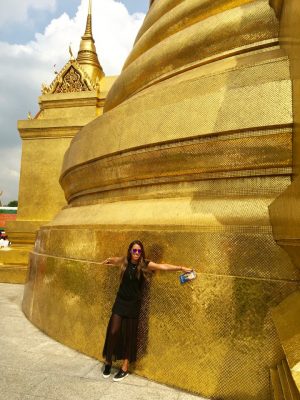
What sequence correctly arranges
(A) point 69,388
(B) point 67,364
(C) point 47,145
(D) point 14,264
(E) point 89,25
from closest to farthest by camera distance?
(A) point 69,388
(B) point 67,364
(D) point 14,264
(C) point 47,145
(E) point 89,25

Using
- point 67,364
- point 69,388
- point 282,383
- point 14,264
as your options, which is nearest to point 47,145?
point 14,264

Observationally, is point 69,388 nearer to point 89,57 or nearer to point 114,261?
point 114,261

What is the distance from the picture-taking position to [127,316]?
9.75 feet

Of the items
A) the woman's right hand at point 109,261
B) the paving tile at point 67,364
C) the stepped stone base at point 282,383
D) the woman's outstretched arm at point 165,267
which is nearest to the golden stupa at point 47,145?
the paving tile at point 67,364

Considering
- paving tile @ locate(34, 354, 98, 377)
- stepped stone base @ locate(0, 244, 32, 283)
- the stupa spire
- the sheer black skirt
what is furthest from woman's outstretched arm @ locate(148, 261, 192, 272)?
the stupa spire

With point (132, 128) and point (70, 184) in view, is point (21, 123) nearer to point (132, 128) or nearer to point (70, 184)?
point (70, 184)

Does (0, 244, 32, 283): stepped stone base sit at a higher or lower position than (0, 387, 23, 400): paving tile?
higher

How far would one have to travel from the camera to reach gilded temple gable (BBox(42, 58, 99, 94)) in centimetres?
1289

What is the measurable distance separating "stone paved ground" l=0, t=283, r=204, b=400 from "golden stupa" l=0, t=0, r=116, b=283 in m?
5.53

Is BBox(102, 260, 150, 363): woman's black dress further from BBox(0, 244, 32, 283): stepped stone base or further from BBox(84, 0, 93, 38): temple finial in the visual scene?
BBox(84, 0, 93, 38): temple finial

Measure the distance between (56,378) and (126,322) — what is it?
0.66 metres

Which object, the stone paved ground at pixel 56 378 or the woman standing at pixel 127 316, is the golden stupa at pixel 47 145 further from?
the woman standing at pixel 127 316

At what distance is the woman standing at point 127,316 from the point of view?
297 centimetres

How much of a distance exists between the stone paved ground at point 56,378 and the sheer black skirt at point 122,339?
18 cm
